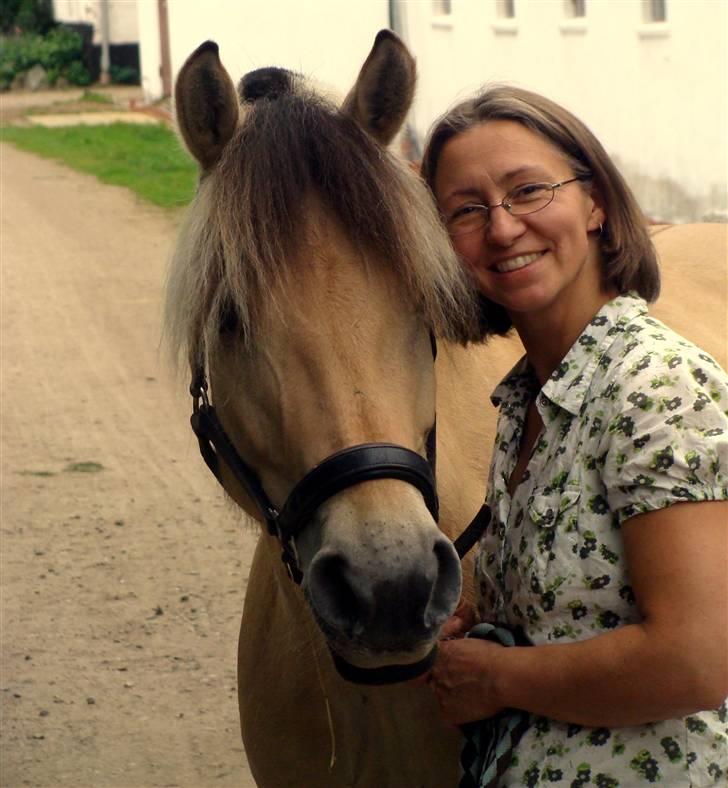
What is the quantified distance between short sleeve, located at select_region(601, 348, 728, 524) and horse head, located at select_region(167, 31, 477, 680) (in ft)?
0.91

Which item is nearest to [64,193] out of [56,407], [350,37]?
[350,37]

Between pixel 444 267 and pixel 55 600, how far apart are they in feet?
11.0

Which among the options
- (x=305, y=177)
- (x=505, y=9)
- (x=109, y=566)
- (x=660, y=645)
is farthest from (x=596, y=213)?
(x=505, y=9)

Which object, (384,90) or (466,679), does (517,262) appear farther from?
(466,679)

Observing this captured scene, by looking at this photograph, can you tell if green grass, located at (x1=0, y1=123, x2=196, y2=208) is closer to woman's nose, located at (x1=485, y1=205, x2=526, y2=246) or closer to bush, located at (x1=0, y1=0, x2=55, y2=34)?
woman's nose, located at (x1=485, y1=205, x2=526, y2=246)

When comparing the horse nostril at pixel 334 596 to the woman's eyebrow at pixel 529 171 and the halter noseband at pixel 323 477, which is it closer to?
the halter noseband at pixel 323 477

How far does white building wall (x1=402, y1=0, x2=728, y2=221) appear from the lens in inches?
381

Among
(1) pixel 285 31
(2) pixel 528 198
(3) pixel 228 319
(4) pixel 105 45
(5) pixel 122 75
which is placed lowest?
(5) pixel 122 75

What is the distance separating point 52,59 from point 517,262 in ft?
90.8

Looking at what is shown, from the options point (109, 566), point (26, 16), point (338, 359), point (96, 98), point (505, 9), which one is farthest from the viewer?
point (26, 16)

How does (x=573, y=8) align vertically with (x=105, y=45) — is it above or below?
above

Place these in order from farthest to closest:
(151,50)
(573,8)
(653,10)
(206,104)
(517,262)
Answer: (151,50), (573,8), (653,10), (206,104), (517,262)

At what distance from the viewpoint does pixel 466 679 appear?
6.56ft

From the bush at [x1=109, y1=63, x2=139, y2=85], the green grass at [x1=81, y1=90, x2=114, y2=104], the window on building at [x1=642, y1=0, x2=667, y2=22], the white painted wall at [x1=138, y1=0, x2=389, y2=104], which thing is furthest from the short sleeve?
the bush at [x1=109, y1=63, x2=139, y2=85]
